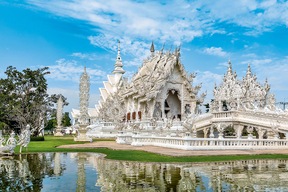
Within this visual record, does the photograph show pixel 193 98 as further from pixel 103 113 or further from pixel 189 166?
pixel 189 166

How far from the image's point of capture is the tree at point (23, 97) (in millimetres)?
37531

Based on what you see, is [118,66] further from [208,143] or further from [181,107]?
[208,143]

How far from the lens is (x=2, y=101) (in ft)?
127

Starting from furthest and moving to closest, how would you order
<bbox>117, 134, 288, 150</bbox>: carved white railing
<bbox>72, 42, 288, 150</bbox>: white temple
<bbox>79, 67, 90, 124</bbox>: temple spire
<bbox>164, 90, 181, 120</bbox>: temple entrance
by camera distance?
1. <bbox>164, 90, 181, 120</bbox>: temple entrance
2. <bbox>79, 67, 90, 124</bbox>: temple spire
3. <bbox>72, 42, 288, 150</bbox>: white temple
4. <bbox>117, 134, 288, 150</bbox>: carved white railing

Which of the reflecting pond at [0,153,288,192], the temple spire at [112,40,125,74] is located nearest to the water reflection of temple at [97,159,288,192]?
the reflecting pond at [0,153,288,192]

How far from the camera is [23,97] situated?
125 feet

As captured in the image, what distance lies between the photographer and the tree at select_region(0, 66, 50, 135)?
3753 centimetres

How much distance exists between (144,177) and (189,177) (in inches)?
49.7

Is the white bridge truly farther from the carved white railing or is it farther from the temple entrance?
the temple entrance

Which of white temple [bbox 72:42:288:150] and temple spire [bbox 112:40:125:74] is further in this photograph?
temple spire [bbox 112:40:125:74]

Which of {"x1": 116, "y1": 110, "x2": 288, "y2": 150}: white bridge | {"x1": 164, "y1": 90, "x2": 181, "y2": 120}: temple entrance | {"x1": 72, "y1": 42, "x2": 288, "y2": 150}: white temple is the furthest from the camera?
{"x1": 164, "y1": 90, "x2": 181, "y2": 120}: temple entrance

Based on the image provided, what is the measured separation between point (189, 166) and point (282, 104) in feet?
110

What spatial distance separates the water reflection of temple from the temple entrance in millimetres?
28608

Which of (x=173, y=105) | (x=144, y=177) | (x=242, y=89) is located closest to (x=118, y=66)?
(x=173, y=105)
